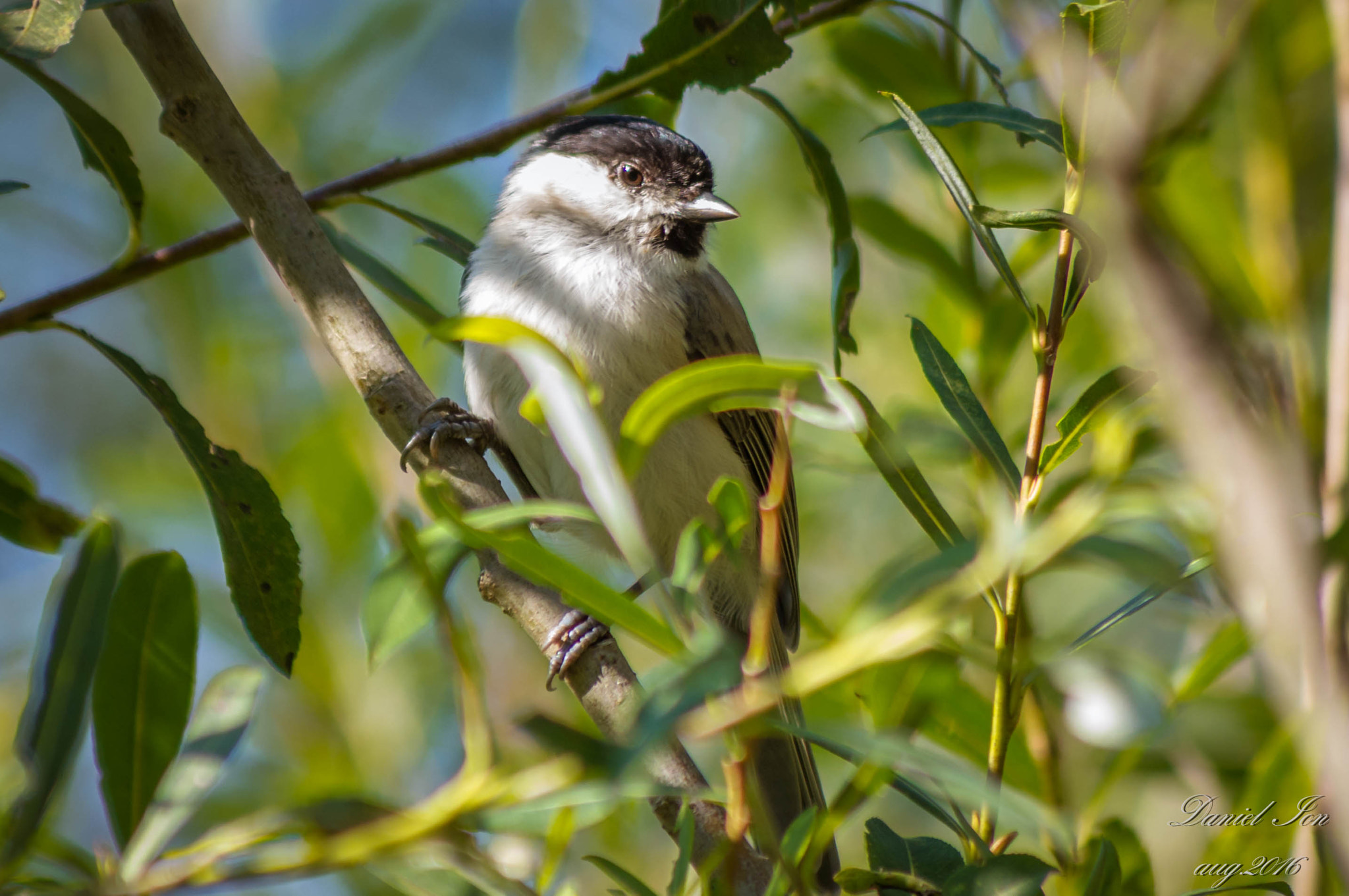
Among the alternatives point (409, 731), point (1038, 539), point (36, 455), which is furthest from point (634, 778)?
point (36, 455)

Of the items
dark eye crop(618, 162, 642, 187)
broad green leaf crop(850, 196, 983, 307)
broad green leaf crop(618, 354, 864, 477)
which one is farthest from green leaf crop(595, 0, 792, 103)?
dark eye crop(618, 162, 642, 187)

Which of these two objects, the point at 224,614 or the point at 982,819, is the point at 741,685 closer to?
the point at 982,819

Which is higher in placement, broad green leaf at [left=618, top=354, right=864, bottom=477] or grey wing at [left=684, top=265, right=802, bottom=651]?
grey wing at [left=684, top=265, right=802, bottom=651]

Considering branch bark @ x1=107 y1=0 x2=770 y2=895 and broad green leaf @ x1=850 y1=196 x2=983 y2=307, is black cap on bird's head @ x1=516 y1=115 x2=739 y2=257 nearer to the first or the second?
broad green leaf @ x1=850 y1=196 x2=983 y2=307

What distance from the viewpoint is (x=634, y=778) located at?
2.60 ft

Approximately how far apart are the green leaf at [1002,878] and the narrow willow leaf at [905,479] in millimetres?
371

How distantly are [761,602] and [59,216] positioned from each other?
358 centimetres

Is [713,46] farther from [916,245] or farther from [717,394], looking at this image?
[717,394]

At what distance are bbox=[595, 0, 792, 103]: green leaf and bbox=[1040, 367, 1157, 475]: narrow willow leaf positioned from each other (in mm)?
822

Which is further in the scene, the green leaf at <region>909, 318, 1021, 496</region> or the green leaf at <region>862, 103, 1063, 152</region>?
the green leaf at <region>862, 103, 1063, 152</region>

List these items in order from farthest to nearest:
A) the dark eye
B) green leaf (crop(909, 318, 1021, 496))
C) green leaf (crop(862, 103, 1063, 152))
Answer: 1. the dark eye
2. green leaf (crop(862, 103, 1063, 152))
3. green leaf (crop(909, 318, 1021, 496))

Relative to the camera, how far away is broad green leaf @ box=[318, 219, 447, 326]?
2072mm

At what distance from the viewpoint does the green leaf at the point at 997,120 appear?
1.55 meters

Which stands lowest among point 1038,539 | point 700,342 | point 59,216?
point 1038,539
